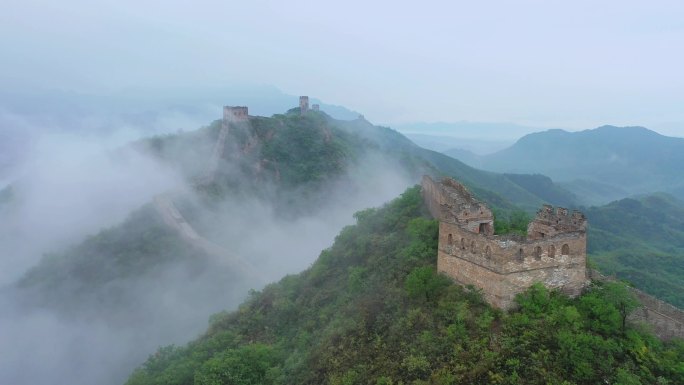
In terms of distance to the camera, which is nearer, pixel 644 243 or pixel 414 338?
pixel 414 338

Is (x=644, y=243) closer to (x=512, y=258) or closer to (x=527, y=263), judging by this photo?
(x=527, y=263)

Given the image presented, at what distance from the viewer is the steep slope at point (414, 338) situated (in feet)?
54.2

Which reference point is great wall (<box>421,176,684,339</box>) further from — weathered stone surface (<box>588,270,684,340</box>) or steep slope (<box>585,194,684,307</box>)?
steep slope (<box>585,194,684,307</box>)

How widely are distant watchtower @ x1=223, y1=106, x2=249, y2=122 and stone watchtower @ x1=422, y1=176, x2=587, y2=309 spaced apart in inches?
2550

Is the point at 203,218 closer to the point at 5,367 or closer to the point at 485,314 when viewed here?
the point at 5,367

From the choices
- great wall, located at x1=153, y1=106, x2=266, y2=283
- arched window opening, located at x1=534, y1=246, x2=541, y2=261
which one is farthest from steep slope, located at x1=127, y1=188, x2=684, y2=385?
great wall, located at x1=153, y1=106, x2=266, y2=283

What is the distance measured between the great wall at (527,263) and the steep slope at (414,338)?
50 cm

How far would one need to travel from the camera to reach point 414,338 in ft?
63.3

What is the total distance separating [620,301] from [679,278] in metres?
61.1

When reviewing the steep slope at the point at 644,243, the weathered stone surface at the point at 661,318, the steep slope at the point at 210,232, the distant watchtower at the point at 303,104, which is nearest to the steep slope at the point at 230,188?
the steep slope at the point at 210,232

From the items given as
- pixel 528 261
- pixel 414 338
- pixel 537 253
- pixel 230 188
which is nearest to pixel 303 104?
pixel 230 188

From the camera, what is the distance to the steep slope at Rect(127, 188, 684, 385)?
16531 millimetres

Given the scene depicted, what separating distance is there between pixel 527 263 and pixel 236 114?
226ft

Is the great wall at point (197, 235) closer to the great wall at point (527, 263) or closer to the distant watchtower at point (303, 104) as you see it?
the distant watchtower at point (303, 104)
